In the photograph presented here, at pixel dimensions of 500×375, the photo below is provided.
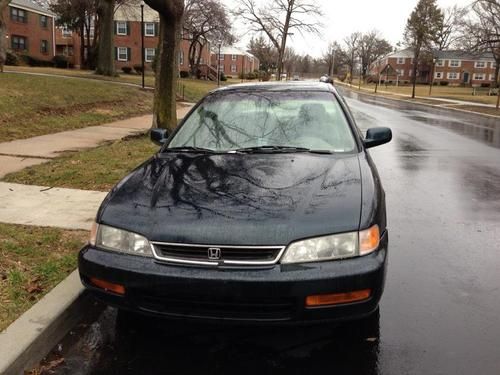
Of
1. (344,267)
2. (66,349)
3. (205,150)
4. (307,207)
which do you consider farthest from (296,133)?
(66,349)

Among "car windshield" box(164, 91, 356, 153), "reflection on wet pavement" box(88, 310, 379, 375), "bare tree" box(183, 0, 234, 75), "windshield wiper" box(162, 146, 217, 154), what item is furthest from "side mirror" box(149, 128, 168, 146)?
"bare tree" box(183, 0, 234, 75)

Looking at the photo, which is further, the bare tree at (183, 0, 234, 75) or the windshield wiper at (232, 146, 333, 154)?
the bare tree at (183, 0, 234, 75)

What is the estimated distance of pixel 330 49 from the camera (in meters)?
120

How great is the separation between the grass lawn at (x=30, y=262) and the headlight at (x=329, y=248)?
6.08 feet

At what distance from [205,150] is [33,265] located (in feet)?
5.48

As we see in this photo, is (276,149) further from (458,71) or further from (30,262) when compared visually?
(458,71)

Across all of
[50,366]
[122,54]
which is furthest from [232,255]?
[122,54]

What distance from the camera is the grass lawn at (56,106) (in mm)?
12358

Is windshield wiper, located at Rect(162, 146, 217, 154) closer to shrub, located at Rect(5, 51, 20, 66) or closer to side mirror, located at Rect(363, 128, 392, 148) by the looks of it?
side mirror, located at Rect(363, 128, 392, 148)

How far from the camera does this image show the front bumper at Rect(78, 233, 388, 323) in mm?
2645

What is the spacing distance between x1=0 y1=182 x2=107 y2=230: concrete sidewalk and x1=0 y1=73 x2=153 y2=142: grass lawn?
15.8ft

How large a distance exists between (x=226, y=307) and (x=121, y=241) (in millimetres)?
747

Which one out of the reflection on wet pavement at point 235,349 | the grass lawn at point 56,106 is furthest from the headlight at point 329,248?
the grass lawn at point 56,106

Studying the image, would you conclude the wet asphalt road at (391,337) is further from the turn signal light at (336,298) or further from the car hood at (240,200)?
the car hood at (240,200)
